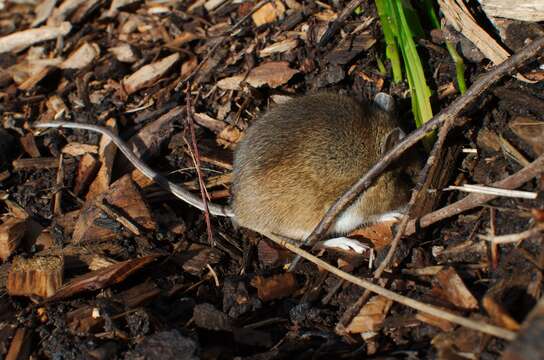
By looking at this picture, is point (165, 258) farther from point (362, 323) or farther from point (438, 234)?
point (438, 234)

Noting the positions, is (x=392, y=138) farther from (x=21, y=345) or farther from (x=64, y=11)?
(x=64, y=11)

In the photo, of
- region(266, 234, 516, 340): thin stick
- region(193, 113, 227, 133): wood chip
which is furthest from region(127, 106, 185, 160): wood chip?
region(266, 234, 516, 340): thin stick

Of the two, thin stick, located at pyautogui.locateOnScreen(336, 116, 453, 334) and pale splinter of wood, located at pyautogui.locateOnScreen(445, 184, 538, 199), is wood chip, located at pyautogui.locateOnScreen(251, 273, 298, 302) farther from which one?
pale splinter of wood, located at pyautogui.locateOnScreen(445, 184, 538, 199)

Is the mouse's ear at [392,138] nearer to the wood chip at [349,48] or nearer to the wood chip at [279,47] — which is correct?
the wood chip at [349,48]

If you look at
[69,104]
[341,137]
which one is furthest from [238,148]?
[69,104]

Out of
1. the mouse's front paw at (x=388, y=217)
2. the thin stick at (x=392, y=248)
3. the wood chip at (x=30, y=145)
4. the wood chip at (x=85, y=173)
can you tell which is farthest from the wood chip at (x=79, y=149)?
the thin stick at (x=392, y=248)

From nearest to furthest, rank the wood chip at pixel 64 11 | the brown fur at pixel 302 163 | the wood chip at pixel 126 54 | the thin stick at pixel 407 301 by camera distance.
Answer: the thin stick at pixel 407 301
the brown fur at pixel 302 163
the wood chip at pixel 126 54
the wood chip at pixel 64 11

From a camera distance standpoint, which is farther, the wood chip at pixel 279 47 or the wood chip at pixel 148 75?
the wood chip at pixel 148 75
